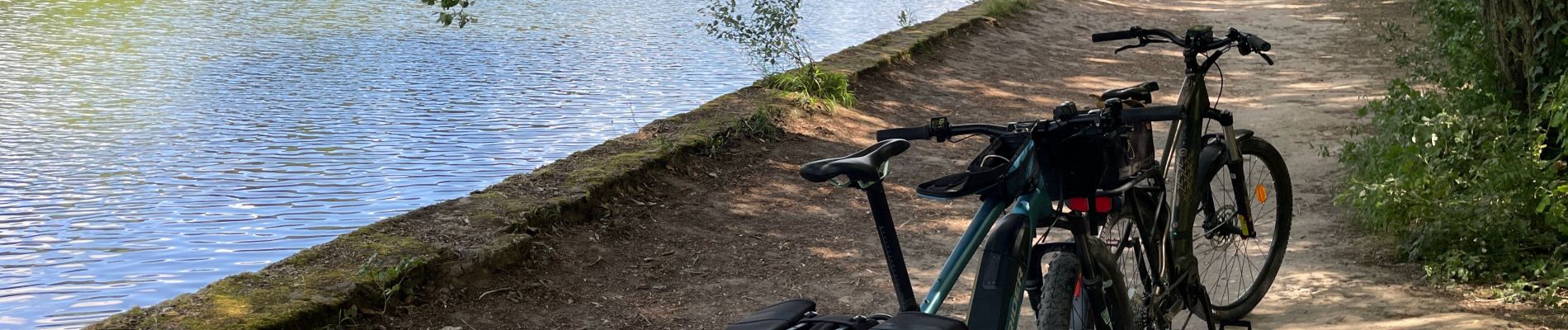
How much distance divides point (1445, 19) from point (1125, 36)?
2694 millimetres

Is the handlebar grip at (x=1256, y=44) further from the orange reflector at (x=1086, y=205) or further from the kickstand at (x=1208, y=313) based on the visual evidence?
the orange reflector at (x=1086, y=205)

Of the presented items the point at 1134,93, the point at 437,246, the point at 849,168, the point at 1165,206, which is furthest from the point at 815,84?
the point at 849,168

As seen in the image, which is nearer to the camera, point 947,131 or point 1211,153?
point 947,131

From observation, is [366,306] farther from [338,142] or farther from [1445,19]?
[1445,19]

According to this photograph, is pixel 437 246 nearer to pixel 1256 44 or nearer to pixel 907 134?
pixel 907 134

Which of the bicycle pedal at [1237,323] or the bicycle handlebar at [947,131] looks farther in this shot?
the bicycle pedal at [1237,323]

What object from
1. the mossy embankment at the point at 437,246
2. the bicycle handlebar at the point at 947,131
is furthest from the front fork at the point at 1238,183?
the mossy embankment at the point at 437,246

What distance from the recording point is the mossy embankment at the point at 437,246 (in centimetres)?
376

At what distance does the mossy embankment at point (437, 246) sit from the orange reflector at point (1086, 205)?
7.67 ft

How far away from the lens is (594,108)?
27.6ft

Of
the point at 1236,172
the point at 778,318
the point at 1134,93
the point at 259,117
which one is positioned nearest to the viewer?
the point at 778,318

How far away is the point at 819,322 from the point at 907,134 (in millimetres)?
585

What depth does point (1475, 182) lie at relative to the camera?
4285mm

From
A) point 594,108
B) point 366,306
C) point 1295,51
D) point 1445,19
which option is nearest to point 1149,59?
point 1295,51
